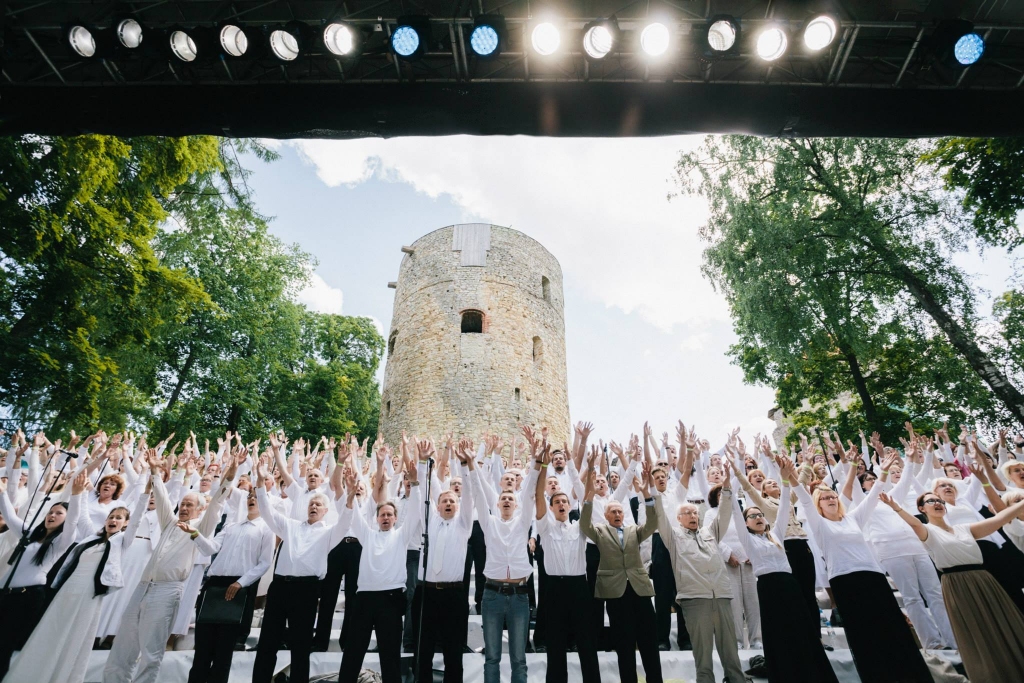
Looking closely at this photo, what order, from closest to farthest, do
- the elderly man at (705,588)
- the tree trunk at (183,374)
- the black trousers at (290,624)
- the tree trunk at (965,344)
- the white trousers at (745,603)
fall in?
the black trousers at (290,624), the elderly man at (705,588), the white trousers at (745,603), the tree trunk at (965,344), the tree trunk at (183,374)

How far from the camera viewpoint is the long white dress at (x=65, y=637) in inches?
141

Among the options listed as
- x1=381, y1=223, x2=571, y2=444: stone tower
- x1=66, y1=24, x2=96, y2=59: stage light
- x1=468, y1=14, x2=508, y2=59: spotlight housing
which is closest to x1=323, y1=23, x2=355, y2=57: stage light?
x1=468, y1=14, x2=508, y2=59: spotlight housing

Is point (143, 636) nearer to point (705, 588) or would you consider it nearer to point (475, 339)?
point (705, 588)

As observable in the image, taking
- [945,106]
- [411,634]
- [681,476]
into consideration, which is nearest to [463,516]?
[411,634]

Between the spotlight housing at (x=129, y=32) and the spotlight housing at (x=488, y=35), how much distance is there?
2202mm

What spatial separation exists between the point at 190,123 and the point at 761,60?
157 inches

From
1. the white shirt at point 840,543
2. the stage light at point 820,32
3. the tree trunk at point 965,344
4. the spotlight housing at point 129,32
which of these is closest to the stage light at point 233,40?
the spotlight housing at point 129,32

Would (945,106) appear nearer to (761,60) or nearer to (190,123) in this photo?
(761,60)

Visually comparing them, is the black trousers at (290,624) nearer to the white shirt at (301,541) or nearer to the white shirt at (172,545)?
the white shirt at (301,541)

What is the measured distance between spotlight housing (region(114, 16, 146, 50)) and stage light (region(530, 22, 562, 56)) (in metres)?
2.61

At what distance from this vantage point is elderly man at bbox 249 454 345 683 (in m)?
3.65

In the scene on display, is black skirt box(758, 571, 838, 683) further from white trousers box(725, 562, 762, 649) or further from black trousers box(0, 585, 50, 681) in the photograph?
black trousers box(0, 585, 50, 681)

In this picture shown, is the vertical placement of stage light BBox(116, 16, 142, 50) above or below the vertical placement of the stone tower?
below

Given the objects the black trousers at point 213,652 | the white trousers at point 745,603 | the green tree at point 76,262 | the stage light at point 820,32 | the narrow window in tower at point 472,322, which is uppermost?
the narrow window in tower at point 472,322
